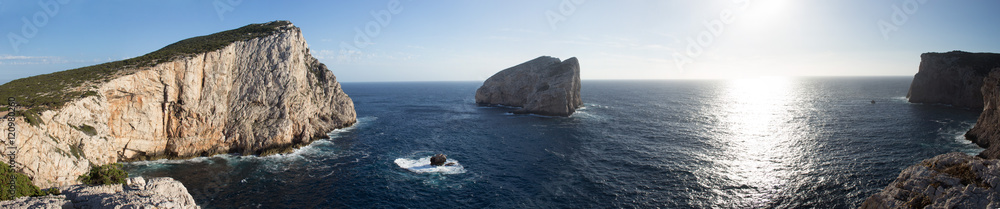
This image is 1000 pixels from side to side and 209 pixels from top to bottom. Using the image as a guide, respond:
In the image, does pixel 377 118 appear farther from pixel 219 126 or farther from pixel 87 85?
pixel 87 85

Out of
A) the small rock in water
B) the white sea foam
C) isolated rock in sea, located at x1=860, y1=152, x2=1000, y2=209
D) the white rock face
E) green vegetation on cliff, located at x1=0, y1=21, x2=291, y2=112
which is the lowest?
the white sea foam

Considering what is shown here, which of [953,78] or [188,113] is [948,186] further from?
[953,78]

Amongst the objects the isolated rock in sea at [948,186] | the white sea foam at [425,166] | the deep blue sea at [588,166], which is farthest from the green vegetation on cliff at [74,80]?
the isolated rock in sea at [948,186]

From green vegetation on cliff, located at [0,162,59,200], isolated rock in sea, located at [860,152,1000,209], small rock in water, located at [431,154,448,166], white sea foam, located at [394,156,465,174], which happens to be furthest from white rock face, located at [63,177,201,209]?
isolated rock in sea, located at [860,152,1000,209]

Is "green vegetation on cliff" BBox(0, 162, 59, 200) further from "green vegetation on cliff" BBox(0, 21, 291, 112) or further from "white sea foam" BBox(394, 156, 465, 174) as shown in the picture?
"white sea foam" BBox(394, 156, 465, 174)

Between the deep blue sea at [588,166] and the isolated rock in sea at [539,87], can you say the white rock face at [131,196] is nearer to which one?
the deep blue sea at [588,166]

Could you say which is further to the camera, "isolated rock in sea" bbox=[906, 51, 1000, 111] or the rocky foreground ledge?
"isolated rock in sea" bbox=[906, 51, 1000, 111]
